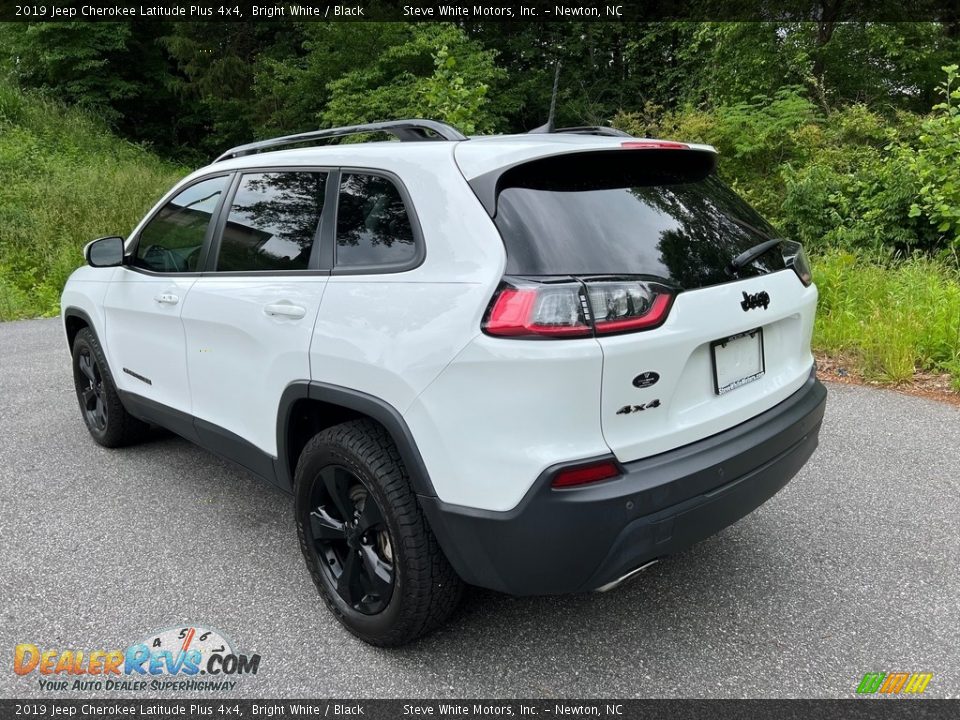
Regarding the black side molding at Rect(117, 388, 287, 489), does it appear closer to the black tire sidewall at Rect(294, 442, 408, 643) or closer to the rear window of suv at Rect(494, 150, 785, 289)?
the black tire sidewall at Rect(294, 442, 408, 643)

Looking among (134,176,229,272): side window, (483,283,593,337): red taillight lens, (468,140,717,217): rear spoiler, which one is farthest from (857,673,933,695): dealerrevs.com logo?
(134,176,229,272): side window

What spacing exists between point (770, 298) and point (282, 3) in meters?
23.4

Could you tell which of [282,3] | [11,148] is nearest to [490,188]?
[11,148]

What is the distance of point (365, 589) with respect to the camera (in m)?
2.49

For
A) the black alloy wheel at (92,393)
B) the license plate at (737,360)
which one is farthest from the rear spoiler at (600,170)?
the black alloy wheel at (92,393)

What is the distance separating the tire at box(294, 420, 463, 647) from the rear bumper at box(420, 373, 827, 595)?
4.6 inches

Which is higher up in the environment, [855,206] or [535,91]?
[535,91]

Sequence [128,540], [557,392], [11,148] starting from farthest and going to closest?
1. [11,148]
2. [128,540]
3. [557,392]

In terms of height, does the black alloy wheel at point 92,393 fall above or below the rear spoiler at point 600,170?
below

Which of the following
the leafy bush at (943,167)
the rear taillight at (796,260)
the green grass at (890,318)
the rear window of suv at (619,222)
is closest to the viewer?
the rear window of suv at (619,222)

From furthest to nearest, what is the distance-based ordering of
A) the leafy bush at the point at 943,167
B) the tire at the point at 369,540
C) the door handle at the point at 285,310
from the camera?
the leafy bush at the point at 943,167
the door handle at the point at 285,310
the tire at the point at 369,540

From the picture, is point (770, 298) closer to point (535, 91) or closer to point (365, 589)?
point (365, 589)

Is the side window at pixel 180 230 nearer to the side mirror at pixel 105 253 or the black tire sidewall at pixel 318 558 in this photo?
the side mirror at pixel 105 253

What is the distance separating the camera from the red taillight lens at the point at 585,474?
193 centimetres
